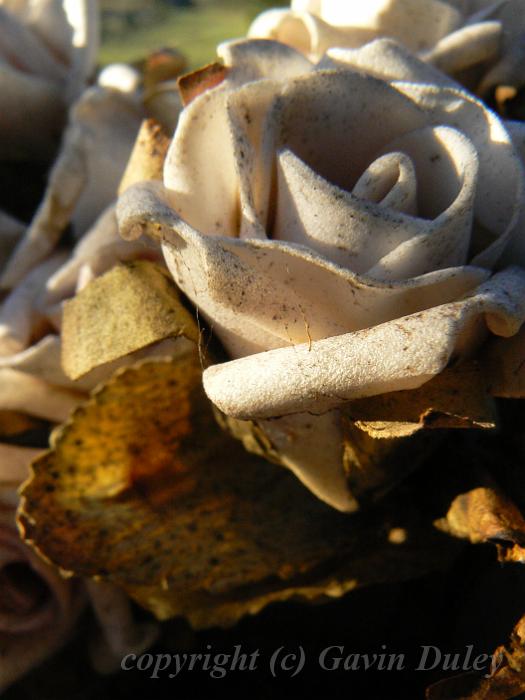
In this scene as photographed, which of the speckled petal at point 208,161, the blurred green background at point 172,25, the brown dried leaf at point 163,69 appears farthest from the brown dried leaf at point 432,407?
the blurred green background at point 172,25

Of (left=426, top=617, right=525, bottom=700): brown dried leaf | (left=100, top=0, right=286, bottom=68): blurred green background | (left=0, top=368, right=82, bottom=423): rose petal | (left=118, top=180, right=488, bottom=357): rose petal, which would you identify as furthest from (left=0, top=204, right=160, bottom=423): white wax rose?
(left=100, top=0, right=286, bottom=68): blurred green background

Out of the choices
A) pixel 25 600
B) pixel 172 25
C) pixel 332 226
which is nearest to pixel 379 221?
→ pixel 332 226

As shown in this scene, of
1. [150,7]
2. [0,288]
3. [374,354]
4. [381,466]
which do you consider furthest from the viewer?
[150,7]

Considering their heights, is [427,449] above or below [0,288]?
below

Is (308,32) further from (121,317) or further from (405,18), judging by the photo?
(121,317)

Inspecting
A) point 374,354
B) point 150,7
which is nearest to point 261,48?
point 374,354

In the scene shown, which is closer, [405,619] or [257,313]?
[257,313]

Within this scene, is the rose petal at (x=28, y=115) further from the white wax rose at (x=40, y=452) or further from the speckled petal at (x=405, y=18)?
the speckled petal at (x=405, y=18)

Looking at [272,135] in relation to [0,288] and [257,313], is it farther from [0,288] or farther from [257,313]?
[0,288]
